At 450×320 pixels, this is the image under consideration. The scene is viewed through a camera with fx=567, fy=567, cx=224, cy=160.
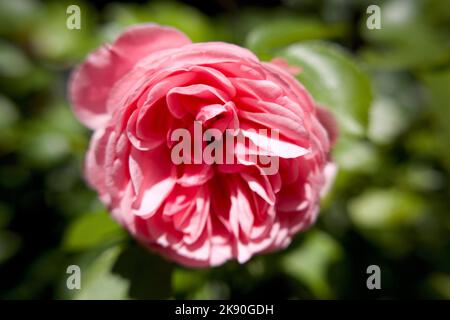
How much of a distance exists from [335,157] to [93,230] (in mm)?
426

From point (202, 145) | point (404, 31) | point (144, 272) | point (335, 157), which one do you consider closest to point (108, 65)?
point (202, 145)

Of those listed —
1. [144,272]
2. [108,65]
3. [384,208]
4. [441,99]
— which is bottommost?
[384,208]

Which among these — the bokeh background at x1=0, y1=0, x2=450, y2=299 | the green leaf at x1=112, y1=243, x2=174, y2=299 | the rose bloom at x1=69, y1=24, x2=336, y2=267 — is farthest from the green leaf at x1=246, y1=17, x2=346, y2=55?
the green leaf at x1=112, y1=243, x2=174, y2=299

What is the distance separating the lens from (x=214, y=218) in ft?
2.26

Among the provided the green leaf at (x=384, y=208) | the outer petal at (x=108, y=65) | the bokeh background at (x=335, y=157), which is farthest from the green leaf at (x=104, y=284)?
the green leaf at (x=384, y=208)

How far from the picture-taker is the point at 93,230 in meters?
0.80

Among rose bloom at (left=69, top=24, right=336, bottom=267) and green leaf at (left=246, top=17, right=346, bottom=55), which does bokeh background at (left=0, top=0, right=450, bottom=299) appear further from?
rose bloom at (left=69, top=24, right=336, bottom=267)

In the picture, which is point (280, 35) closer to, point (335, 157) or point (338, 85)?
point (338, 85)

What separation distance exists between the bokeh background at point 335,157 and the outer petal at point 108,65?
0.18 meters

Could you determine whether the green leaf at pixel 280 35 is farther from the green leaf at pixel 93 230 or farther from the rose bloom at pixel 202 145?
the green leaf at pixel 93 230

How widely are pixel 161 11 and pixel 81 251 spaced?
1.59ft

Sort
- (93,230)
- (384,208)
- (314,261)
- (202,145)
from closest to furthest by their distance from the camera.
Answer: (202,145) < (93,230) < (314,261) < (384,208)

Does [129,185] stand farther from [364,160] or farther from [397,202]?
[397,202]

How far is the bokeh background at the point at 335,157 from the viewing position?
858 mm
